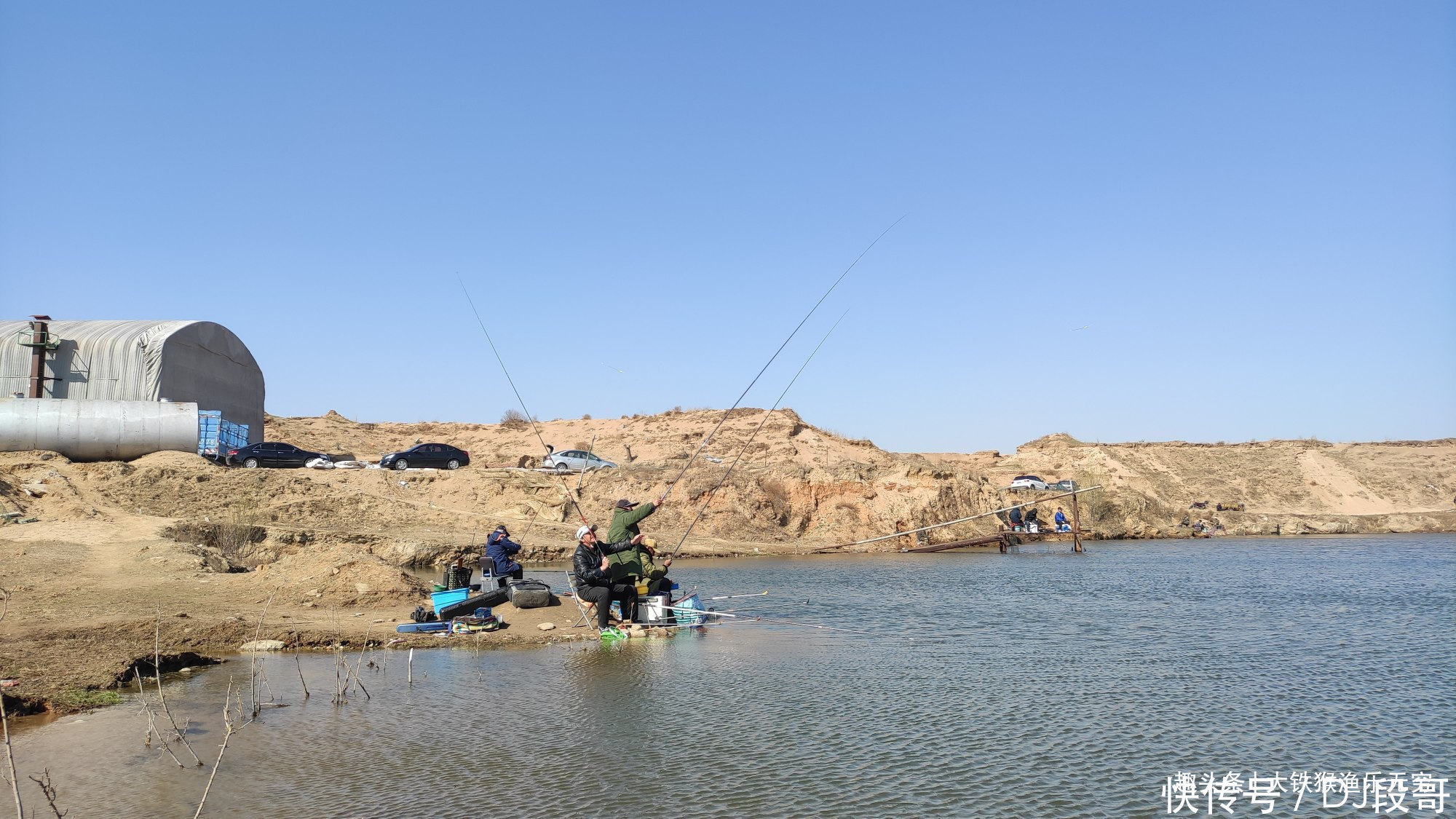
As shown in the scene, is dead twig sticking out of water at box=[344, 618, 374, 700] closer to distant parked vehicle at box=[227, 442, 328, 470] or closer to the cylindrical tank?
the cylindrical tank

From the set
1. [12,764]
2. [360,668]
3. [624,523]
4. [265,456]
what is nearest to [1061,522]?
[624,523]

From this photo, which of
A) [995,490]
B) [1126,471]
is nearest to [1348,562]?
[995,490]

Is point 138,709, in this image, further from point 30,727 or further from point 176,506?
point 176,506

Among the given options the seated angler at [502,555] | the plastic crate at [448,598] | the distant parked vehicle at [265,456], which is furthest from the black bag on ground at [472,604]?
the distant parked vehicle at [265,456]

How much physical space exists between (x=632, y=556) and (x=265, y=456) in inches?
1165

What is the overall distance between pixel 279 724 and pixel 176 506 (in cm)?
2453

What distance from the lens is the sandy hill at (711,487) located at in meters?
31.1

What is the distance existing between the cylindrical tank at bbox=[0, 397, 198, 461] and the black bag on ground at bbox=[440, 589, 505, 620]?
2464 cm

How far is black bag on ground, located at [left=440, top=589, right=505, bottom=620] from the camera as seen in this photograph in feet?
54.2

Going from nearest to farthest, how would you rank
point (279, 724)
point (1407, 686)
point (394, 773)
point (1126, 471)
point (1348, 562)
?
point (394, 773) → point (279, 724) → point (1407, 686) → point (1348, 562) → point (1126, 471)

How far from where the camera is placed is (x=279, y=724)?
34.5ft

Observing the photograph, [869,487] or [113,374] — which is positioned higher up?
[113,374]

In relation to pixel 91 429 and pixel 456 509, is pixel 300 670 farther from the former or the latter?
pixel 91 429

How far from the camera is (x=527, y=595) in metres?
17.9
